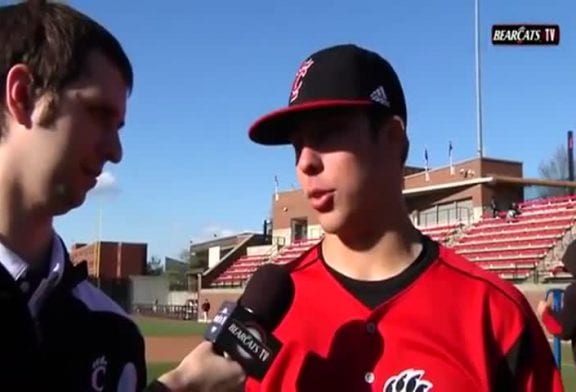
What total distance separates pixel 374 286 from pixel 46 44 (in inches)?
45.5

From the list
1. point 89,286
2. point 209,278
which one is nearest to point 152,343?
point 89,286

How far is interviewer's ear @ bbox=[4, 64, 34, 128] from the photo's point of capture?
196 centimetres

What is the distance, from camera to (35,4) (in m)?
2.07

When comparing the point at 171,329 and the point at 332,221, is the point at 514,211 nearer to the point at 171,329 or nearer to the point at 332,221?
the point at 171,329

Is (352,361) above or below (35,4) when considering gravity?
below

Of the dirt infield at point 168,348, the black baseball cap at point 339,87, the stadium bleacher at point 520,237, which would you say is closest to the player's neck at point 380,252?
the black baseball cap at point 339,87

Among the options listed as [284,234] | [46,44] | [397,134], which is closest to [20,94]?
[46,44]

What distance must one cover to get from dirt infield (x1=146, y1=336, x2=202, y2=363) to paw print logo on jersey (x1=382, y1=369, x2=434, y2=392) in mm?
13776

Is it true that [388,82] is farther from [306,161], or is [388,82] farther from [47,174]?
[47,174]

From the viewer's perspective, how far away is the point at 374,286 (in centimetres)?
243

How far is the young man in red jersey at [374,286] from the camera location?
2.25m

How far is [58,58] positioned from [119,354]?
0.79 m

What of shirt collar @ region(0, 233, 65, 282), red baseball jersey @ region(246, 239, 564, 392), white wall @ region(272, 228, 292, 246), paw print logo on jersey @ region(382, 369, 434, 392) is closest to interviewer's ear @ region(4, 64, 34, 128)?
shirt collar @ region(0, 233, 65, 282)

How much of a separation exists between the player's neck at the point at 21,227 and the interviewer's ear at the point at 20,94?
0.17 metres
